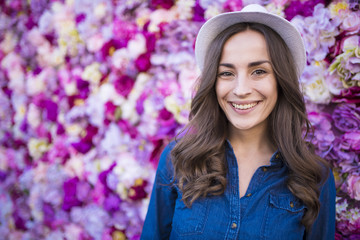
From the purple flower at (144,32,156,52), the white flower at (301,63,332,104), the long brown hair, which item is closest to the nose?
the long brown hair

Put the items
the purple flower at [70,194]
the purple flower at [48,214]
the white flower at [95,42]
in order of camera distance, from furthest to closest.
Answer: the purple flower at [48,214] → the purple flower at [70,194] → the white flower at [95,42]

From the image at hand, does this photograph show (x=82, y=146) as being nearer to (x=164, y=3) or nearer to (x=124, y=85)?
(x=124, y=85)

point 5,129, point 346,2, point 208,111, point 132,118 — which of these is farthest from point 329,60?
point 5,129

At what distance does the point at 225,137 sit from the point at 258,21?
602 millimetres

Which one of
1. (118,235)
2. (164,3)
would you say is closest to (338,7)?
(164,3)

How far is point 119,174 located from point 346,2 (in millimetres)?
1885

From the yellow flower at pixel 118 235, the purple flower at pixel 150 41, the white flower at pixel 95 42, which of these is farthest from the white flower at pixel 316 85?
the yellow flower at pixel 118 235

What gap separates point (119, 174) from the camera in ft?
7.64

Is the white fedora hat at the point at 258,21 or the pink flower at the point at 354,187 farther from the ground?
the white fedora hat at the point at 258,21

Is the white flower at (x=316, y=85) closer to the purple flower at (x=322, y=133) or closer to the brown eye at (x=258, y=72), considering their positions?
the purple flower at (x=322, y=133)

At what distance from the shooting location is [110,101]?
240 centimetres

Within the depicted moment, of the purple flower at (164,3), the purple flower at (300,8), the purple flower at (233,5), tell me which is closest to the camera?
the purple flower at (300,8)

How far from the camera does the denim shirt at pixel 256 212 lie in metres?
1.35

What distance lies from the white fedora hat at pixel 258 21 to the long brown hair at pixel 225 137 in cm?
3
